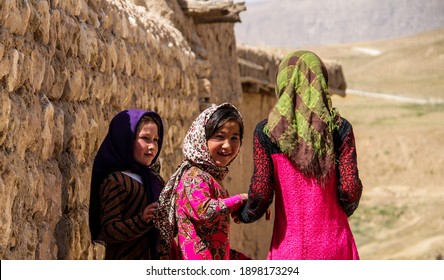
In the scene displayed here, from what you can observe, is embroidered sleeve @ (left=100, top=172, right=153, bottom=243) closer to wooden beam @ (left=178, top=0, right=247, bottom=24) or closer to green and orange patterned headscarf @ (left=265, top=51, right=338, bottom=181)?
green and orange patterned headscarf @ (left=265, top=51, right=338, bottom=181)

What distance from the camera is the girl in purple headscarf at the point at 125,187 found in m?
4.30

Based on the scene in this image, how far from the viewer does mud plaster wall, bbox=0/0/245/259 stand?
12.6 ft

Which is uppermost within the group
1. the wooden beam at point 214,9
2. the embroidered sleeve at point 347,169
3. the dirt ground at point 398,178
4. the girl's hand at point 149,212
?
the wooden beam at point 214,9

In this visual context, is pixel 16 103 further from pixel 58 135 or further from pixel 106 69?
pixel 106 69

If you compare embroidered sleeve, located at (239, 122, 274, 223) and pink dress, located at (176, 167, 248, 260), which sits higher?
embroidered sleeve, located at (239, 122, 274, 223)

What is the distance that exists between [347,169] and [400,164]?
28042 millimetres

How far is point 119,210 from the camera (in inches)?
170

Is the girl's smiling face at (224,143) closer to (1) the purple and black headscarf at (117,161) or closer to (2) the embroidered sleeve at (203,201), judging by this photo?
(2) the embroidered sleeve at (203,201)

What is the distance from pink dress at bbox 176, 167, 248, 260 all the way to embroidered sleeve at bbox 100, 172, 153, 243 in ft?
0.80

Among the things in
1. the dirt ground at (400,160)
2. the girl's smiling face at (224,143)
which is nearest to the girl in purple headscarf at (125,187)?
the girl's smiling face at (224,143)

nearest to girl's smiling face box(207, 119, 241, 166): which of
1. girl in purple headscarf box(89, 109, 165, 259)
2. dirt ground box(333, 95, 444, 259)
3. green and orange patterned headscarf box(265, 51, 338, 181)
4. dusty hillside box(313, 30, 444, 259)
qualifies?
green and orange patterned headscarf box(265, 51, 338, 181)

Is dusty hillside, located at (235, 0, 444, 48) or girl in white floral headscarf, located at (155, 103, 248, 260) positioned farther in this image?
dusty hillside, located at (235, 0, 444, 48)

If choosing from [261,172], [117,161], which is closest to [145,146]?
[117,161]

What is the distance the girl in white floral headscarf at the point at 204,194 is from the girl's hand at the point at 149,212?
33 mm
